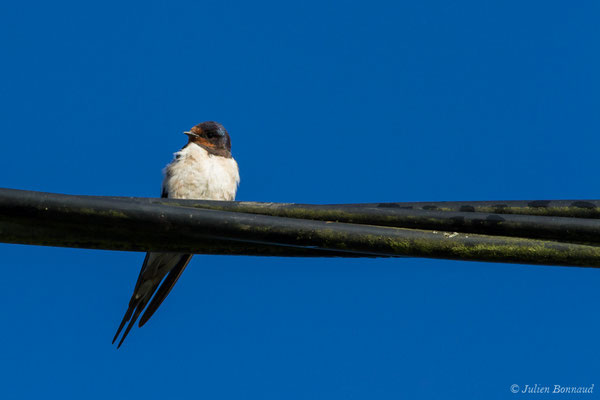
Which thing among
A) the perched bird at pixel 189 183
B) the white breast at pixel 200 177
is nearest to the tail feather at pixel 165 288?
the perched bird at pixel 189 183

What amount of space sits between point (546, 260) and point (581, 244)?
0.29 feet

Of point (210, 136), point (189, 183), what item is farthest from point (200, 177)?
point (210, 136)

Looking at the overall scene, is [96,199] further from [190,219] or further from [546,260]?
[546,260]

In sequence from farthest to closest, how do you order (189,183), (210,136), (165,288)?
1. (210,136)
2. (189,183)
3. (165,288)

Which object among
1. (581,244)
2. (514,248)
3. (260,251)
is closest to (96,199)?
(260,251)

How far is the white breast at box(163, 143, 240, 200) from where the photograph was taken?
605 centimetres

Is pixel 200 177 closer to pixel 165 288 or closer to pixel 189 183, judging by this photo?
pixel 189 183

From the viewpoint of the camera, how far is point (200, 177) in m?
6.08

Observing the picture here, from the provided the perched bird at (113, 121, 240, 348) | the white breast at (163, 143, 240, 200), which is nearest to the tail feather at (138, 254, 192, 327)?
the perched bird at (113, 121, 240, 348)

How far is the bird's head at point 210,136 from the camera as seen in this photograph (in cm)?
669

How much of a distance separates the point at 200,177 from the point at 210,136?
755 mm

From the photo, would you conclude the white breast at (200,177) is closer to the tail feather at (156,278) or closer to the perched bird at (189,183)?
the perched bird at (189,183)

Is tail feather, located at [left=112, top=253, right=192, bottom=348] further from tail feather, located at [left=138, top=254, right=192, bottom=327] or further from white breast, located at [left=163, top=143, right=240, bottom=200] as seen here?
white breast, located at [left=163, top=143, right=240, bottom=200]

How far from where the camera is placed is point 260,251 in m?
2.07
